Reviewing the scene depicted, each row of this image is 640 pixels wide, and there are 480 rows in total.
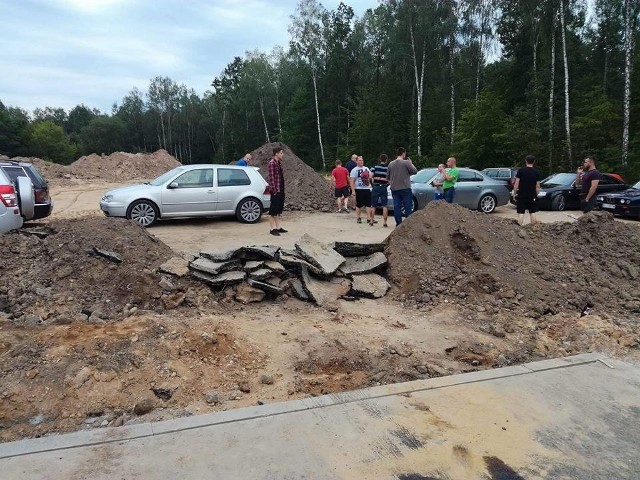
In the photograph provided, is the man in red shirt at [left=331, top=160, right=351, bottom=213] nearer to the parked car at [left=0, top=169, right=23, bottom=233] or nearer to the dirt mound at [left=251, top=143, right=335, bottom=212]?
the dirt mound at [left=251, top=143, right=335, bottom=212]

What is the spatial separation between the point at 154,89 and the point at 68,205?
6577 cm

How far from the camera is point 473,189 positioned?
50.9 ft

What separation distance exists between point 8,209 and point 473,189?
12586 mm

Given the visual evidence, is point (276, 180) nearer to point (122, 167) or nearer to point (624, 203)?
point (624, 203)

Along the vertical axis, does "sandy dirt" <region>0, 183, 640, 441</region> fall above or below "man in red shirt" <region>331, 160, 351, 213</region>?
below

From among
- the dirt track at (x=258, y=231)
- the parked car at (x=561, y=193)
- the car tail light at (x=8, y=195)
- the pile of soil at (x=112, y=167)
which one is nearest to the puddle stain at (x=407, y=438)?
the dirt track at (x=258, y=231)

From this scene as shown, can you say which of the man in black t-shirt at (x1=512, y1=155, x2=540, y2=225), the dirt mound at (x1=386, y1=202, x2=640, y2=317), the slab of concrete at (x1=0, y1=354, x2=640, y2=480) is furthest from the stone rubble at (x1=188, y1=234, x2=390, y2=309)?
the man in black t-shirt at (x1=512, y1=155, x2=540, y2=225)

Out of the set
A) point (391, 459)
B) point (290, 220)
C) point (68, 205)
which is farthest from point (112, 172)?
point (391, 459)

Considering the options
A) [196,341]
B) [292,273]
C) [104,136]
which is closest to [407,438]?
[196,341]

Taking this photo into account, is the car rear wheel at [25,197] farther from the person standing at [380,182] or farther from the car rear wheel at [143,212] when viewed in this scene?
the person standing at [380,182]

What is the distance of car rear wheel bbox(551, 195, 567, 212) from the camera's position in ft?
56.5

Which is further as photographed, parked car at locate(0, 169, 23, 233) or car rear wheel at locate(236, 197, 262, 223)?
car rear wheel at locate(236, 197, 262, 223)

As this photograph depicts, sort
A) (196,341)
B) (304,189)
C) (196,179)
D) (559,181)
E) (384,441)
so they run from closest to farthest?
(384,441) → (196,341) → (196,179) → (304,189) → (559,181)

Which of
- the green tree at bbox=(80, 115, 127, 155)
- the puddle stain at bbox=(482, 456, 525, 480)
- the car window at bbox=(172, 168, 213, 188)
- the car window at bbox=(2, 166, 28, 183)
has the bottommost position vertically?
the puddle stain at bbox=(482, 456, 525, 480)
